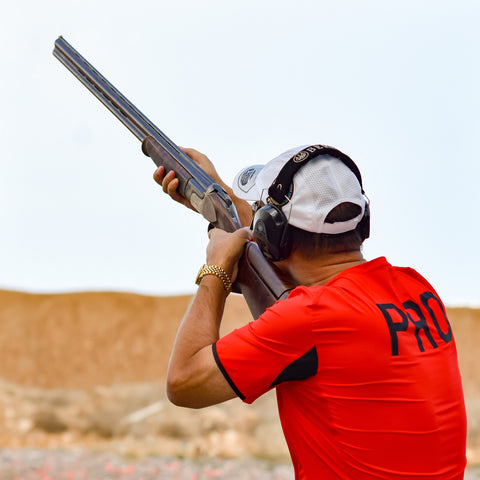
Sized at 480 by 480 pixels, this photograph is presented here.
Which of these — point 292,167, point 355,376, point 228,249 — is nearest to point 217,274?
point 228,249

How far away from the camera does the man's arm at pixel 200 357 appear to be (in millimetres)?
1443

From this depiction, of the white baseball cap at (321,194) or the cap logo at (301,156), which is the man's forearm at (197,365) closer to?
the white baseball cap at (321,194)

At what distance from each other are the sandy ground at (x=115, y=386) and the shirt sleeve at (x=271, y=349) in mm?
8680

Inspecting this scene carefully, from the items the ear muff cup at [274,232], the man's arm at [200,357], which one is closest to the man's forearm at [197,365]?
the man's arm at [200,357]

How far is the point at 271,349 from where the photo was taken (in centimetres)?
142

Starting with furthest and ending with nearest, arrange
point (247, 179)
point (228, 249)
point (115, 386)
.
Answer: point (115, 386), point (247, 179), point (228, 249)

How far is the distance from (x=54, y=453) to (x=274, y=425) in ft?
12.0

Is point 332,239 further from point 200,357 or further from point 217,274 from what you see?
point 200,357

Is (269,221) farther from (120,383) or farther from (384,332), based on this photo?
(120,383)

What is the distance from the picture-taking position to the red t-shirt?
4.64 ft

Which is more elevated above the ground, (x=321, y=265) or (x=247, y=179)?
(x=247, y=179)

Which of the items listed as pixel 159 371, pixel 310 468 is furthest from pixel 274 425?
pixel 310 468

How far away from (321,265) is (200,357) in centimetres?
40

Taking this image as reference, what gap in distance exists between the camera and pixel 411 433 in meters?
1.42
